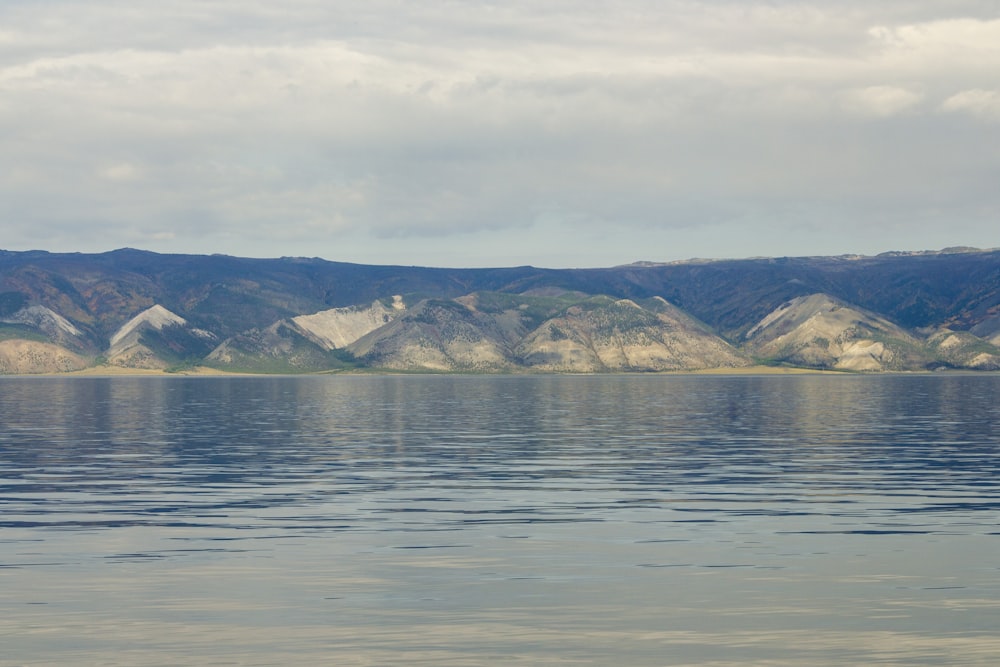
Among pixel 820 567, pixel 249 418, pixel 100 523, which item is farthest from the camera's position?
pixel 249 418

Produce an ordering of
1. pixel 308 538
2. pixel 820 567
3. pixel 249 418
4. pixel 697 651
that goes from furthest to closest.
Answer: pixel 249 418 → pixel 308 538 → pixel 820 567 → pixel 697 651

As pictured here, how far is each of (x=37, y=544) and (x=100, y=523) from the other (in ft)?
19.5

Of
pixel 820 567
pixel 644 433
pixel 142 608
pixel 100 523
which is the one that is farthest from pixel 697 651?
pixel 644 433

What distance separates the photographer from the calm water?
30.5 meters

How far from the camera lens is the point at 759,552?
144 ft

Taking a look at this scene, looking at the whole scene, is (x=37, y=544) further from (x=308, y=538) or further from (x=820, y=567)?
(x=820, y=567)

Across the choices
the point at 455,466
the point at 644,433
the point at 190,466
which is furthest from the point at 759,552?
the point at 644,433

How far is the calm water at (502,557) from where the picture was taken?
1203 inches

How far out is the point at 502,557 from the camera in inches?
1688

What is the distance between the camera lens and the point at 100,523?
52.1 m

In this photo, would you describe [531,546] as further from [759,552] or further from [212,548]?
[212,548]

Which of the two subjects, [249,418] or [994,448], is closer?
[994,448]

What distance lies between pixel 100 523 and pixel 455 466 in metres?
31.8

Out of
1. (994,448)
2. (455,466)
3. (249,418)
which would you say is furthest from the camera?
(249,418)
